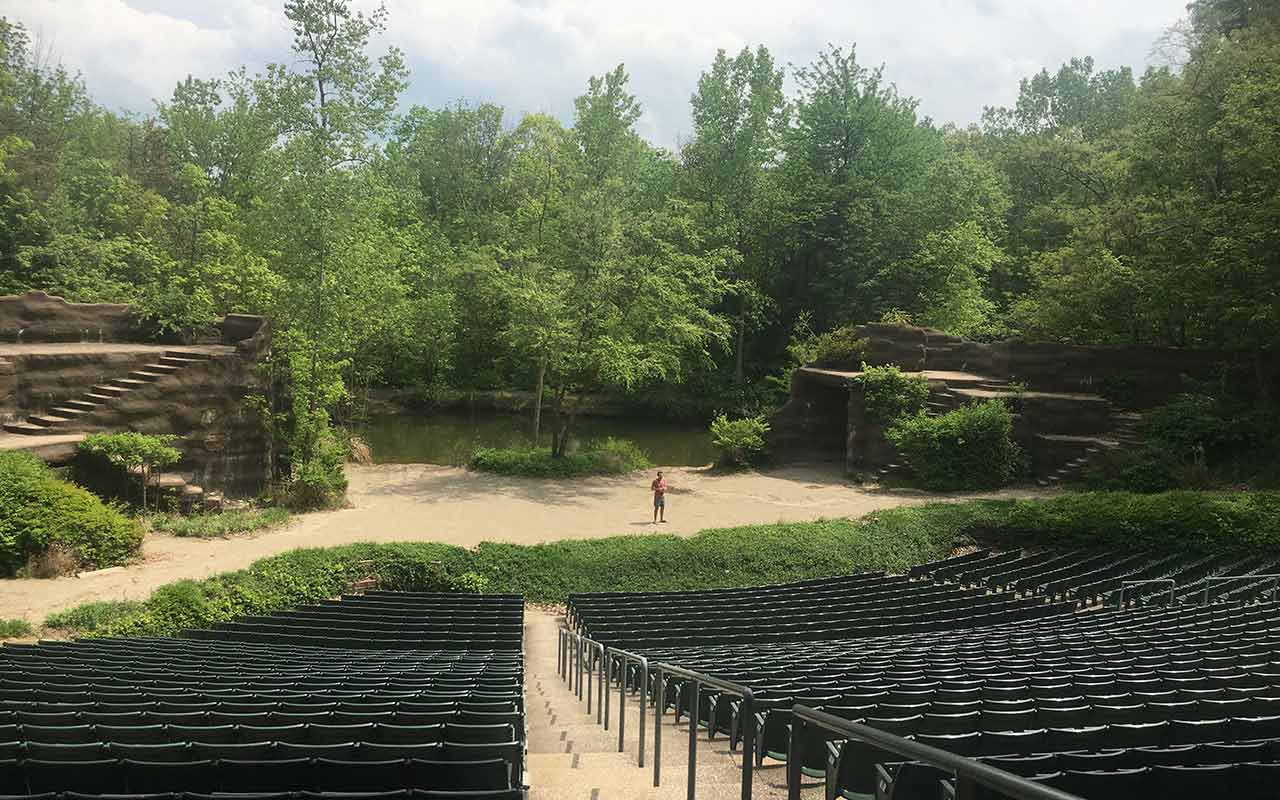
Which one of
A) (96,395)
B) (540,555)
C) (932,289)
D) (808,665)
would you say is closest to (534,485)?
(540,555)

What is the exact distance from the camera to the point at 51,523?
53.5 ft

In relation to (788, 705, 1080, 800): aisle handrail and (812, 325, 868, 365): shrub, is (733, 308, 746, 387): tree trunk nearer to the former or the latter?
(812, 325, 868, 365): shrub

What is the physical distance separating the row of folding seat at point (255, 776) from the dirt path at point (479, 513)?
11.4 m

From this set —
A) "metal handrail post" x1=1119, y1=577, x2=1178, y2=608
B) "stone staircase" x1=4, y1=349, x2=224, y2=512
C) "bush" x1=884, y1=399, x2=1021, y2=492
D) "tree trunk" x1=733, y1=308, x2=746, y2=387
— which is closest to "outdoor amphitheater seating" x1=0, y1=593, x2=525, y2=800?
"metal handrail post" x1=1119, y1=577, x2=1178, y2=608

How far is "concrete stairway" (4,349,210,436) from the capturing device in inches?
803

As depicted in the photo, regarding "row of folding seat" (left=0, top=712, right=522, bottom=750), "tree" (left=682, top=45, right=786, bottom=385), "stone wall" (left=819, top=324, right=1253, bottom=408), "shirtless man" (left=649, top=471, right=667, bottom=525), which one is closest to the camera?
→ "row of folding seat" (left=0, top=712, right=522, bottom=750)

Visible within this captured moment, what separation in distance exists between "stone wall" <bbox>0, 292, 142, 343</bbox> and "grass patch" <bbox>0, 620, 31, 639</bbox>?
13675mm

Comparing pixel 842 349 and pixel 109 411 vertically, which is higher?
pixel 842 349

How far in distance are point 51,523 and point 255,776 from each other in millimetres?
15174

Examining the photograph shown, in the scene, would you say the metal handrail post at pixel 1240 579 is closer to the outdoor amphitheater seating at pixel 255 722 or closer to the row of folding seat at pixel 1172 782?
the outdoor amphitheater seating at pixel 255 722

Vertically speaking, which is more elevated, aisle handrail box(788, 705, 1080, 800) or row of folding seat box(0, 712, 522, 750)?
aisle handrail box(788, 705, 1080, 800)

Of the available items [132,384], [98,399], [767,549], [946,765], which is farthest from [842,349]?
[946,765]

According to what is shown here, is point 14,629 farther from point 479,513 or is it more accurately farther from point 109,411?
point 479,513

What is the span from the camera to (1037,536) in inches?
800
